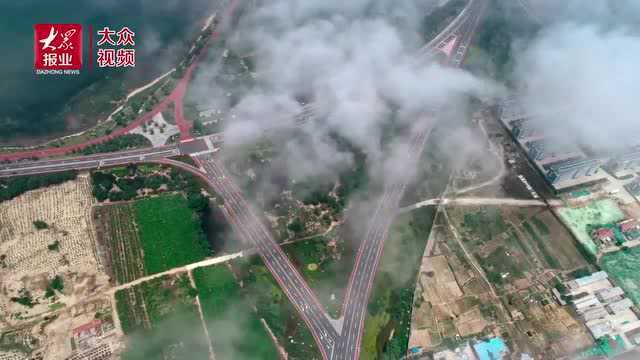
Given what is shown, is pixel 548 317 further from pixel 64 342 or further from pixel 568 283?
pixel 64 342

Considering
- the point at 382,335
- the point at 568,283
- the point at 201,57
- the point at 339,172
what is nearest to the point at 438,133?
the point at 339,172

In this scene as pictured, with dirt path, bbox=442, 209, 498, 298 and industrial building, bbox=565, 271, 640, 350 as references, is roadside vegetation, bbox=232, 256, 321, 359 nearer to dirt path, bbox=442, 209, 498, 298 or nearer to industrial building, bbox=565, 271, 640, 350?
dirt path, bbox=442, 209, 498, 298

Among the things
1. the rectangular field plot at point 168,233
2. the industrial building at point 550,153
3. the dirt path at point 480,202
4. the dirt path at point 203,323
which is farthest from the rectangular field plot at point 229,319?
the industrial building at point 550,153

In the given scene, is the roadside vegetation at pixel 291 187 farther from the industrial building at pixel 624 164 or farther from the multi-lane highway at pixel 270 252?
the industrial building at pixel 624 164

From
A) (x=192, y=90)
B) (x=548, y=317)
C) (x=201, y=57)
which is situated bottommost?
(x=548, y=317)

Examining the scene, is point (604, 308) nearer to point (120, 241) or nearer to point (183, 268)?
point (183, 268)
